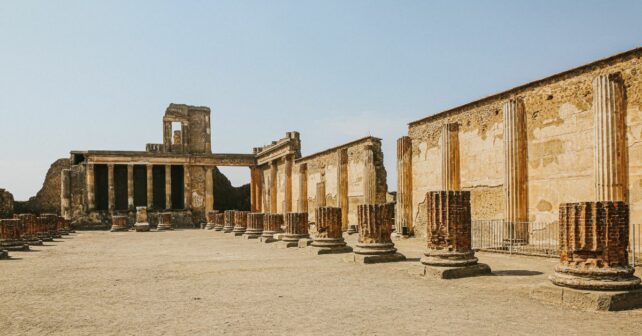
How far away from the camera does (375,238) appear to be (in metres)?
10.6

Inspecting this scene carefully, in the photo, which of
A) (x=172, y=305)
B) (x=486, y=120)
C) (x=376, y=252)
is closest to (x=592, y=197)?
(x=486, y=120)

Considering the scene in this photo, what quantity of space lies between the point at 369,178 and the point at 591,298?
49.3 ft

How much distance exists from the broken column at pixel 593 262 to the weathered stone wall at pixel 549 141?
4736 millimetres

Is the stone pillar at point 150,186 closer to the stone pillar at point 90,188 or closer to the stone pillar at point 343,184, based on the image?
the stone pillar at point 90,188

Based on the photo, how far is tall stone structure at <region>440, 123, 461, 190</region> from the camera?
15.7 m

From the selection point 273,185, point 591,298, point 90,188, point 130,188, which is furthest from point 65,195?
point 591,298

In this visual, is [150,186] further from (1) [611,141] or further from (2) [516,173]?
(1) [611,141]

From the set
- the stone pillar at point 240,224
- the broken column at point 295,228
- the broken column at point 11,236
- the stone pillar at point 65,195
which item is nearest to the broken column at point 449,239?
the broken column at point 295,228

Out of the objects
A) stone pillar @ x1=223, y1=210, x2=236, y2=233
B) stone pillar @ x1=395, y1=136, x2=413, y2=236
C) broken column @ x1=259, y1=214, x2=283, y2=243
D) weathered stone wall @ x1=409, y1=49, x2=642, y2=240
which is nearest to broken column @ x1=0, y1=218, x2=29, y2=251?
broken column @ x1=259, y1=214, x2=283, y2=243

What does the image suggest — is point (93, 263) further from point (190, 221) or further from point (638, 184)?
point (190, 221)

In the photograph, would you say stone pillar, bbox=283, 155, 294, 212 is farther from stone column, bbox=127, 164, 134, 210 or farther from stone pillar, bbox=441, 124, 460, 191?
stone pillar, bbox=441, 124, 460, 191

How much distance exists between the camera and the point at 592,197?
1107 centimetres

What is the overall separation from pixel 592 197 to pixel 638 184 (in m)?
1.15

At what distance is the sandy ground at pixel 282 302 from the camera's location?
4785 millimetres
